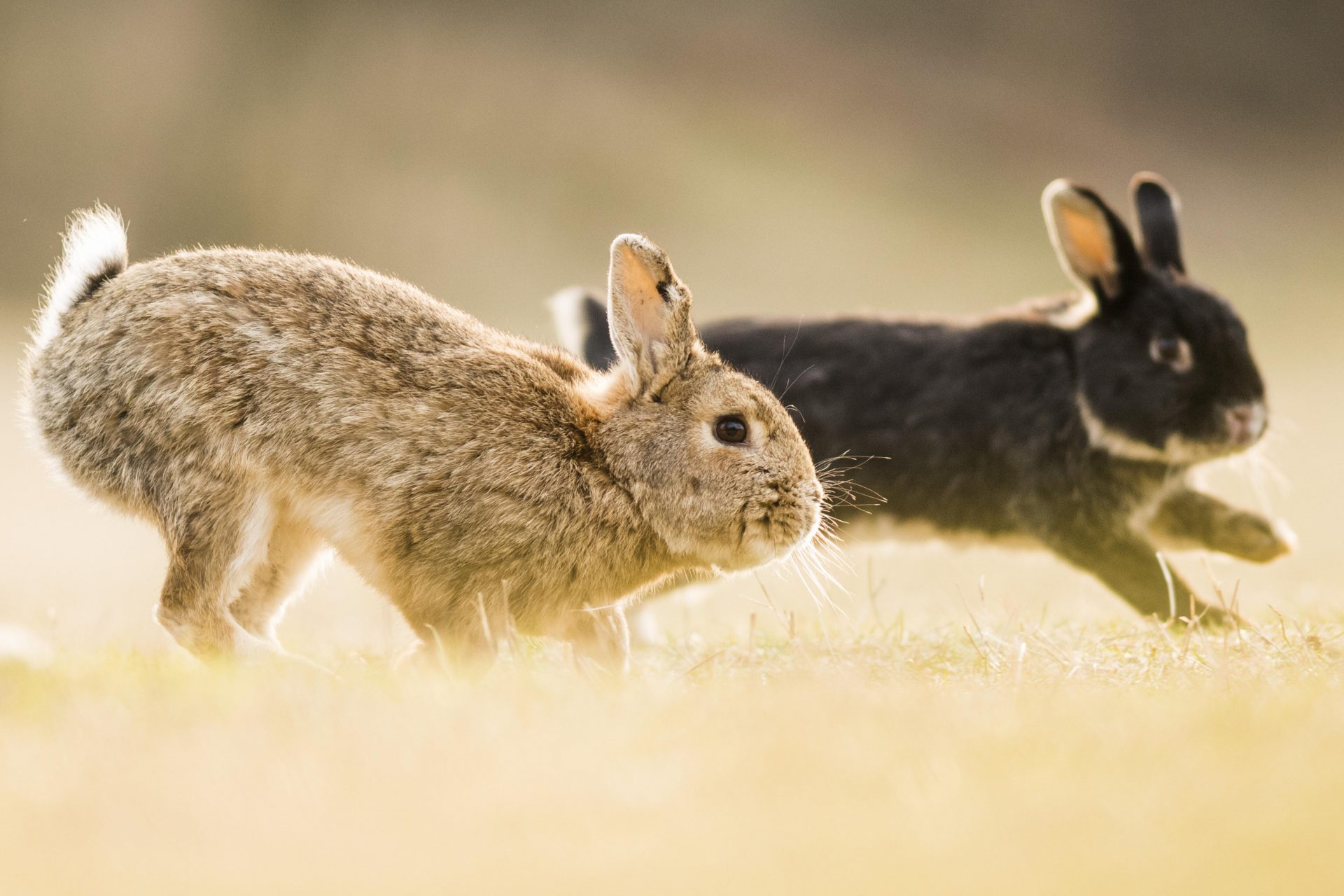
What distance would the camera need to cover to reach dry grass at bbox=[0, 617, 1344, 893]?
78.4 inches

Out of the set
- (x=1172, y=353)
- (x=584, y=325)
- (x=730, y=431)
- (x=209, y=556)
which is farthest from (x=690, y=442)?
(x=1172, y=353)

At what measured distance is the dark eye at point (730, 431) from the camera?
4.22m

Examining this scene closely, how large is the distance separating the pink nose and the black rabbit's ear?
3.26ft

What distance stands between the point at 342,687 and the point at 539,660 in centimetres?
111

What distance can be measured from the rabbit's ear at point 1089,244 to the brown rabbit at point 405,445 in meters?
3.07

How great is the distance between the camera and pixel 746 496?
412 cm

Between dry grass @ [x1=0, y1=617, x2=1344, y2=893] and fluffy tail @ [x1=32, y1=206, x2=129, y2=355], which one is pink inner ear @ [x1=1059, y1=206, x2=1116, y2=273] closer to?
dry grass @ [x1=0, y1=617, x2=1344, y2=893]

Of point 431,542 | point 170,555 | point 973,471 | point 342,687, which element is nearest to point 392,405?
point 431,542

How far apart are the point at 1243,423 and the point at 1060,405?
840 mm

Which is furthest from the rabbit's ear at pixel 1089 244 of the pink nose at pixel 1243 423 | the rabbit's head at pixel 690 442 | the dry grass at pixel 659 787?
the dry grass at pixel 659 787

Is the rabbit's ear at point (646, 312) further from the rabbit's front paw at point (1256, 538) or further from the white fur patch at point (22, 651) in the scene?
the rabbit's front paw at point (1256, 538)

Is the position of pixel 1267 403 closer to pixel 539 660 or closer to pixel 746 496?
pixel 746 496

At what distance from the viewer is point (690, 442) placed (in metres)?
4.18

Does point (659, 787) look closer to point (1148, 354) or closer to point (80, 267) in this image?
point (80, 267)
